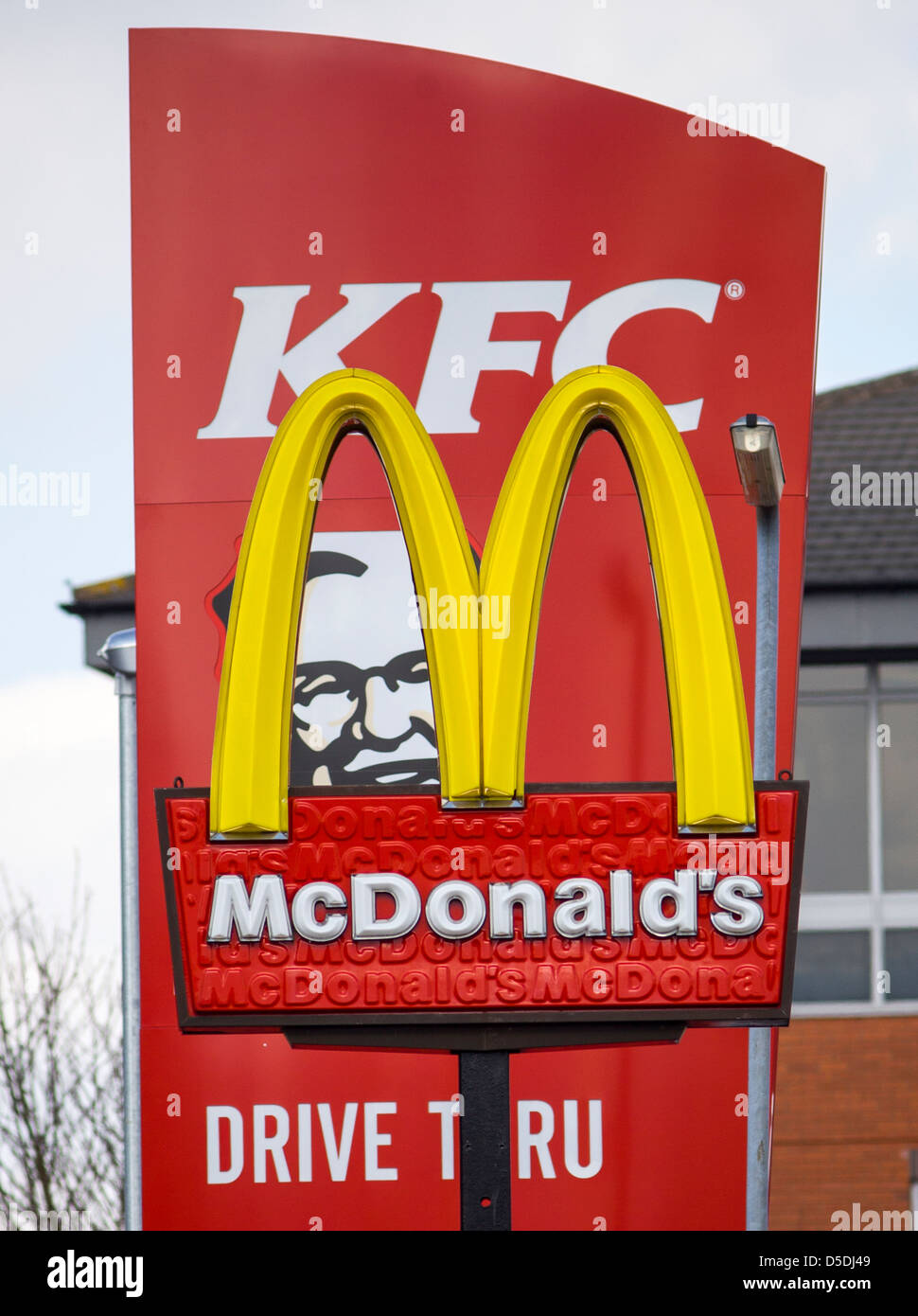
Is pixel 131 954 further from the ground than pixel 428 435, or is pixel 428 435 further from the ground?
pixel 428 435

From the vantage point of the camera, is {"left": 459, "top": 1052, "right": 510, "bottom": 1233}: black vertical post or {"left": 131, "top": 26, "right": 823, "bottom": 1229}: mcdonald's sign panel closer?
{"left": 459, "top": 1052, "right": 510, "bottom": 1233}: black vertical post

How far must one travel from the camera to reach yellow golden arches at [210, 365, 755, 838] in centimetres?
820

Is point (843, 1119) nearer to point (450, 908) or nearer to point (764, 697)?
point (764, 697)

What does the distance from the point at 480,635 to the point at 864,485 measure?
1126 centimetres

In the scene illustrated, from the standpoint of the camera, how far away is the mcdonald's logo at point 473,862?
8.23m

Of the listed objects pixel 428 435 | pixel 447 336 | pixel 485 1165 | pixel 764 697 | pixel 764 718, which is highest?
pixel 447 336

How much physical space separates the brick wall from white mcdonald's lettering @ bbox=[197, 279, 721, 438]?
794 cm

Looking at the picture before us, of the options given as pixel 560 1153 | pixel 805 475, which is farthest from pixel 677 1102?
pixel 805 475

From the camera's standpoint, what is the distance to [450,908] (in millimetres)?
8336
